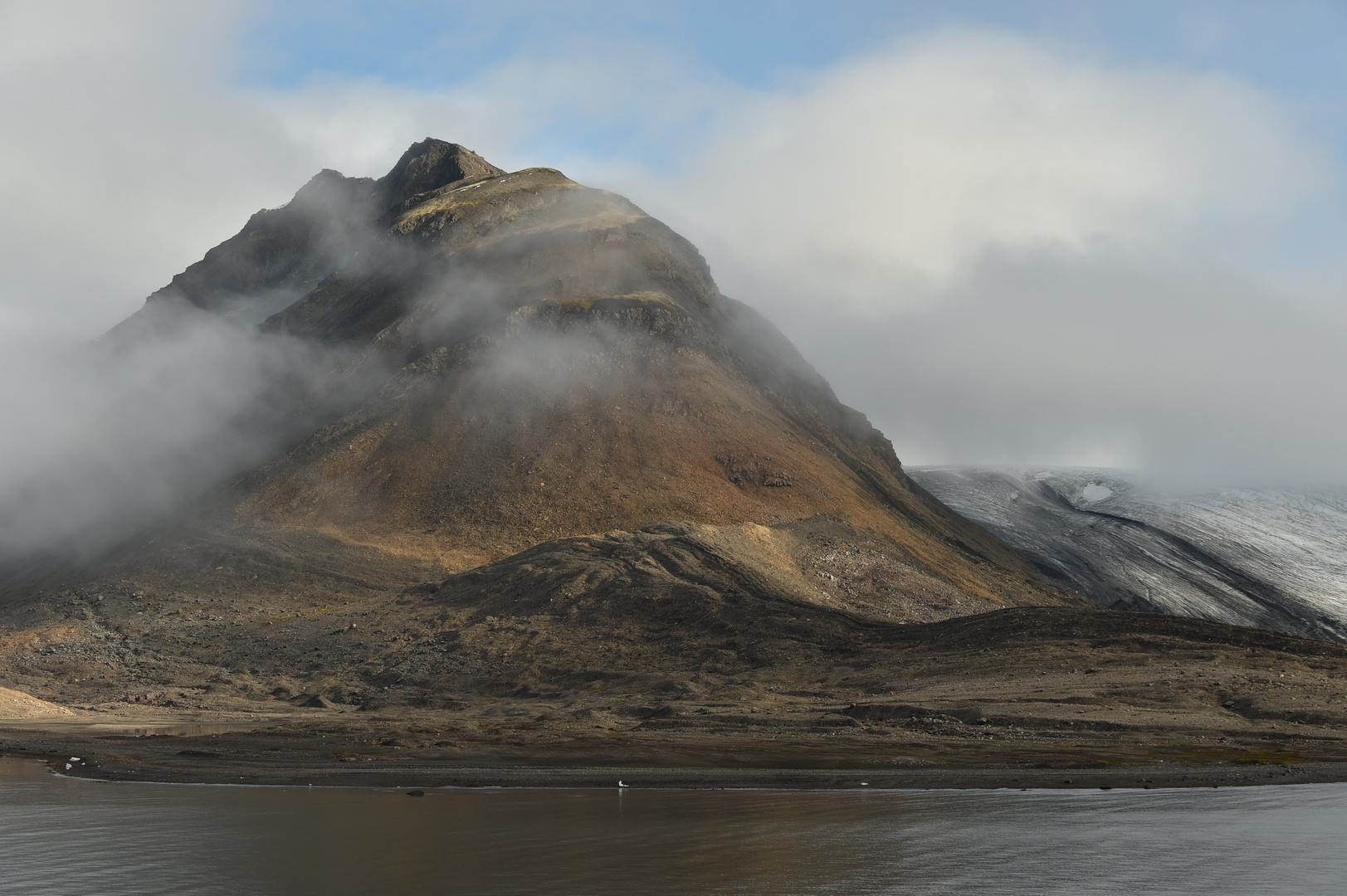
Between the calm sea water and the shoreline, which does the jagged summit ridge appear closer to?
the shoreline

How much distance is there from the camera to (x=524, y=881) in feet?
55.1

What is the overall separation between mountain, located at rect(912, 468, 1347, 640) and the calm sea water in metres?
87.5

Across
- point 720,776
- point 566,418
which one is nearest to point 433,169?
point 566,418

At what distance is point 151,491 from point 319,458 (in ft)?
71.5

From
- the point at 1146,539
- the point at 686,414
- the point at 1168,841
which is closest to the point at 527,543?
the point at 686,414

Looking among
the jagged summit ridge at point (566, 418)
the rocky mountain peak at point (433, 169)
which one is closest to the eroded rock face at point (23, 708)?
the jagged summit ridge at point (566, 418)

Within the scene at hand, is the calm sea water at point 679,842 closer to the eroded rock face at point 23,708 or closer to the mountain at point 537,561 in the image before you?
the mountain at point 537,561

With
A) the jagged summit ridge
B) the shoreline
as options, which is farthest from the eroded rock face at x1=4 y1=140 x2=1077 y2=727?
the shoreline

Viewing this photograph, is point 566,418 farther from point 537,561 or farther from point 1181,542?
point 1181,542

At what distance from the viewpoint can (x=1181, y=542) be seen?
417 feet

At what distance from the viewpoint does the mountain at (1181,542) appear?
366 ft

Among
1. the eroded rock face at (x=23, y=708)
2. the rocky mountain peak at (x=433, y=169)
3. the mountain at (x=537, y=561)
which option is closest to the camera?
the mountain at (x=537, y=561)

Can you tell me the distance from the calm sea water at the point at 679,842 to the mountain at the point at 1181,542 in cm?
8755

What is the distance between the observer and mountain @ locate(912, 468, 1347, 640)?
112 meters
